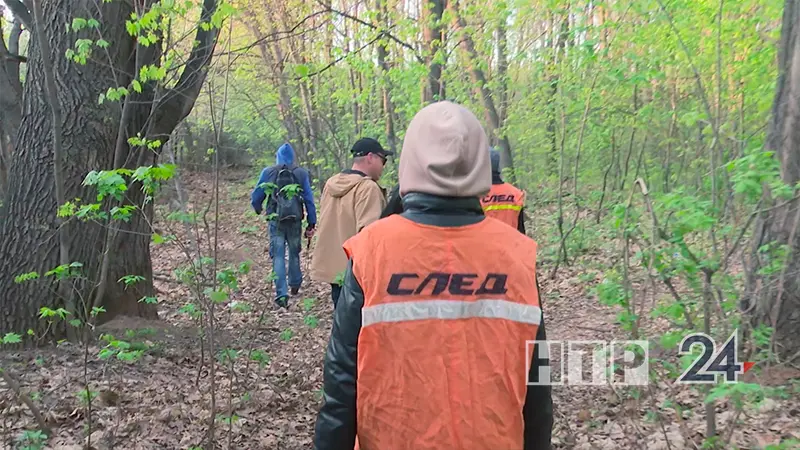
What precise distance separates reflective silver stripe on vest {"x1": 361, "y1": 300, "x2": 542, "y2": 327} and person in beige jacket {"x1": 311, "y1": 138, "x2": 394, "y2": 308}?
329 cm

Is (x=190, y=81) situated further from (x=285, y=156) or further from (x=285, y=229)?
(x=285, y=229)

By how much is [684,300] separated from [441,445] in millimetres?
2296

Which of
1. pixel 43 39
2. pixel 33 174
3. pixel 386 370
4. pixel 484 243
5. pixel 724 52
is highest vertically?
pixel 724 52

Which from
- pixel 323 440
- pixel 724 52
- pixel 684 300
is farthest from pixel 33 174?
pixel 724 52

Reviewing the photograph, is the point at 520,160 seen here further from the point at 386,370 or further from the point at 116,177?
the point at 386,370

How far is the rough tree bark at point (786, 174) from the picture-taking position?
3961 millimetres

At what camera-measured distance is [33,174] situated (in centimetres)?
493

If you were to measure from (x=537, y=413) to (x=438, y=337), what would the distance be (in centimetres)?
42

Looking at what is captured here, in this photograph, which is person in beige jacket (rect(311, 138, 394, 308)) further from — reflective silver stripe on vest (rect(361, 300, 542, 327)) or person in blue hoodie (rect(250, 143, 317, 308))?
reflective silver stripe on vest (rect(361, 300, 542, 327))

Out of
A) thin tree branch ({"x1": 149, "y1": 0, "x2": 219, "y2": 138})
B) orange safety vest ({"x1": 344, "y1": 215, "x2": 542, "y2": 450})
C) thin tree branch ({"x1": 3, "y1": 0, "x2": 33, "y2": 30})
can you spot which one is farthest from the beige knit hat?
thin tree branch ({"x1": 3, "y1": 0, "x2": 33, "y2": 30})

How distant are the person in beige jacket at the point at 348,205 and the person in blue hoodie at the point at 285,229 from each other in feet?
6.06

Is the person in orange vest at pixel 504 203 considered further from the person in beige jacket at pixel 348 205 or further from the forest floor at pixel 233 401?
the forest floor at pixel 233 401

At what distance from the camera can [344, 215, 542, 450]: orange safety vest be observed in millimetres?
1533

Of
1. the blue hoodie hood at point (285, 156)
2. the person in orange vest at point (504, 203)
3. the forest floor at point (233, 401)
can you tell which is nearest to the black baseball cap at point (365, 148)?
the person in orange vest at point (504, 203)
